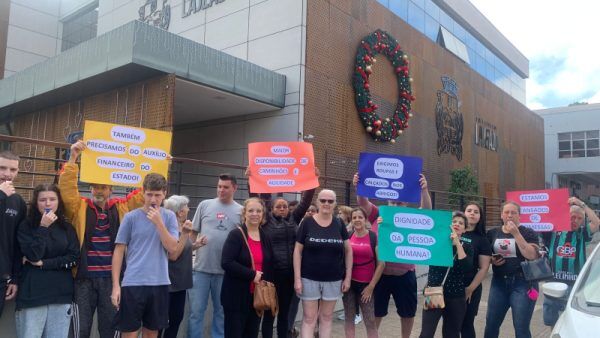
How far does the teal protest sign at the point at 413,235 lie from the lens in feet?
16.3

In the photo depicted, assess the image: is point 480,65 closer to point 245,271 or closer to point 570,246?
point 570,246

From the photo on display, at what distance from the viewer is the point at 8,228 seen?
3.79m

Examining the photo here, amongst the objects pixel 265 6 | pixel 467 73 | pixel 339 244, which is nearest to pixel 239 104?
pixel 265 6

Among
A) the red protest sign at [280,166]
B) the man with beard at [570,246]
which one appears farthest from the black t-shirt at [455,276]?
the red protest sign at [280,166]

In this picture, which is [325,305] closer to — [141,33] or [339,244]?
[339,244]

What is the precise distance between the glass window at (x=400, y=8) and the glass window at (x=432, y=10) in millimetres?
2434

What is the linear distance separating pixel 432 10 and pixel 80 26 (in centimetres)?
1795

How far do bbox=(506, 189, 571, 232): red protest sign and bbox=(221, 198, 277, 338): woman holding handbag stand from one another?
3.98 meters

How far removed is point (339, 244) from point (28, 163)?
44.0ft

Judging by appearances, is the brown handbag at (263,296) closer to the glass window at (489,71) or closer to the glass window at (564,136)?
the glass window at (489,71)

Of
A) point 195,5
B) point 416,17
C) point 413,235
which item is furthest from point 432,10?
point 413,235

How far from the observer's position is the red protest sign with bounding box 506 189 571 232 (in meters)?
6.18

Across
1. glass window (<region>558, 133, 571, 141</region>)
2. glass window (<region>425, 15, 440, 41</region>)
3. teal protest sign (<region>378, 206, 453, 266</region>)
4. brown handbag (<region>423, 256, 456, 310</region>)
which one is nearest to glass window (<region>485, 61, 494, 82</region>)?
glass window (<region>425, 15, 440, 41</region>)

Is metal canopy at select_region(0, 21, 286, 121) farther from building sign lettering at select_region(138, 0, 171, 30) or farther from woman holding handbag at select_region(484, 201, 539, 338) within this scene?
woman holding handbag at select_region(484, 201, 539, 338)
